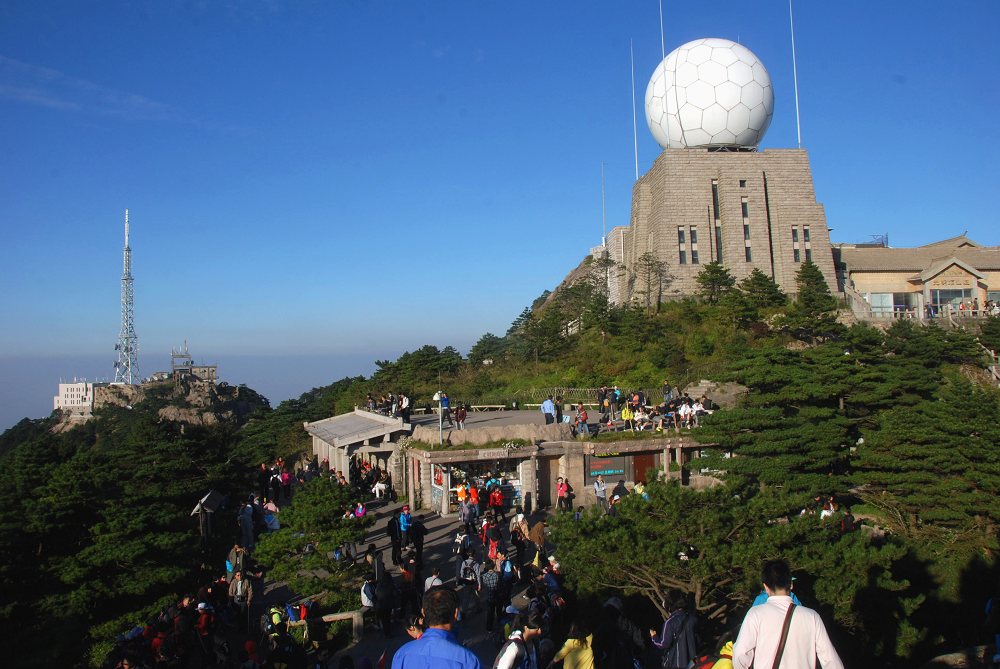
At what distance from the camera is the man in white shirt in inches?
161

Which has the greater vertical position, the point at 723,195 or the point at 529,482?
the point at 723,195

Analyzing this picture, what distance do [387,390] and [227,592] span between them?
21.8 metres

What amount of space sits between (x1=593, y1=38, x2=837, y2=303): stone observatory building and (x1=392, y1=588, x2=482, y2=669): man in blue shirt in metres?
33.7

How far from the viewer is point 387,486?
69.1 feet

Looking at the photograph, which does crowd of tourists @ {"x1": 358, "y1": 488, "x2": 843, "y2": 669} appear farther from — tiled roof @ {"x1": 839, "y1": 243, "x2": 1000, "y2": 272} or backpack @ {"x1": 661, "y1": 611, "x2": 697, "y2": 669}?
tiled roof @ {"x1": 839, "y1": 243, "x2": 1000, "y2": 272}

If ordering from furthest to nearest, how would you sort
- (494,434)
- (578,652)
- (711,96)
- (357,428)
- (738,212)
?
1. (738,212)
2. (711,96)
3. (357,428)
4. (494,434)
5. (578,652)

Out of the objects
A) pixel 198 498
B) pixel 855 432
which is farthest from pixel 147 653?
pixel 855 432

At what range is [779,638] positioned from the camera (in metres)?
4.12

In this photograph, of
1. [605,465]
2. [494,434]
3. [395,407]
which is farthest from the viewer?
[395,407]

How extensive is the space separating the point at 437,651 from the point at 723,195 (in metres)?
36.2

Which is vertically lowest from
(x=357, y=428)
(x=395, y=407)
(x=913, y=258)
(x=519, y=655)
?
(x=519, y=655)

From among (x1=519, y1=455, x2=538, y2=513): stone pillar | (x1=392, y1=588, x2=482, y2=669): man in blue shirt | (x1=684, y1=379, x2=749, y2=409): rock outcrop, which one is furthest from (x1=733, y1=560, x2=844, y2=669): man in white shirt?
(x1=684, y1=379, x2=749, y2=409): rock outcrop

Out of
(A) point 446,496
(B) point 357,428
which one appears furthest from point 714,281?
(A) point 446,496

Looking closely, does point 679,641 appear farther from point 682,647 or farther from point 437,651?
point 437,651
